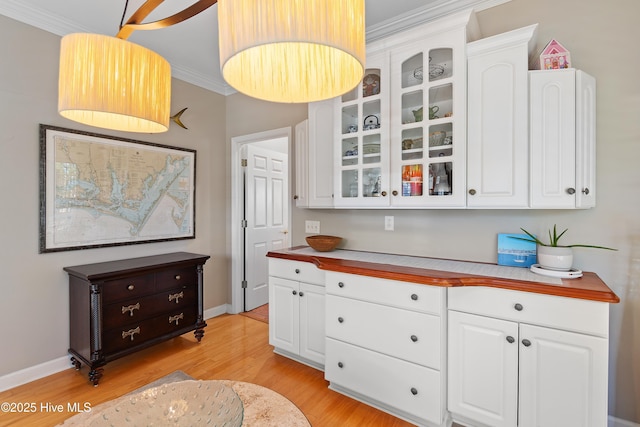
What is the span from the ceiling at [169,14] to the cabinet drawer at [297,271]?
78.0 inches

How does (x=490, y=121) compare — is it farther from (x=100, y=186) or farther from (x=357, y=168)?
(x=100, y=186)

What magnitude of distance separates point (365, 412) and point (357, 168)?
5.45ft

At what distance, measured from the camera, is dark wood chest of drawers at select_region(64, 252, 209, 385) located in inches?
87.7

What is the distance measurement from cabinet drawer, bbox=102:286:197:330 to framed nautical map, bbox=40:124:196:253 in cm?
62

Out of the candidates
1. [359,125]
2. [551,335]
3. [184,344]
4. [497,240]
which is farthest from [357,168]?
[184,344]

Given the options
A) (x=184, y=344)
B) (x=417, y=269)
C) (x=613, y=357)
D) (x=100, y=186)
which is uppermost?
(x=100, y=186)

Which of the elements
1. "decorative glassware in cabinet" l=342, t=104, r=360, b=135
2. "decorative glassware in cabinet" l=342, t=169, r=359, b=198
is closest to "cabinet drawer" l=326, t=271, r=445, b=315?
"decorative glassware in cabinet" l=342, t=169, r=359, b=198

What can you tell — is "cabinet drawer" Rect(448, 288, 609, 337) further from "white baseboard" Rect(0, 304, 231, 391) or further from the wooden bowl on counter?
"white baseboard" Rect(0, 304, 231, 391)

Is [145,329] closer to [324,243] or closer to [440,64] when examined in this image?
[324,243]

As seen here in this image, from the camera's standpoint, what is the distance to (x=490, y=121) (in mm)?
1806

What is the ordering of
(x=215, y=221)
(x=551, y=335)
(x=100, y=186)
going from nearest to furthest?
(x=551, y=335) → (x=100, y=186) → (x=215, y=221)

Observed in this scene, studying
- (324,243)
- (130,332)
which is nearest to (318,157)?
(324,243)

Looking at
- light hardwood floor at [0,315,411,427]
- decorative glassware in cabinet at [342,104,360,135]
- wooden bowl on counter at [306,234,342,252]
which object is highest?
decorative glassware in cabinet at [342,104,360,135]

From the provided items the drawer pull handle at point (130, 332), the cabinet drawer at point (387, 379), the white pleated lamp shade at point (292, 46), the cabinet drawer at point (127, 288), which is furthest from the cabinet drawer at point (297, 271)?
the white pleated lamp shade at point (292, 46)
